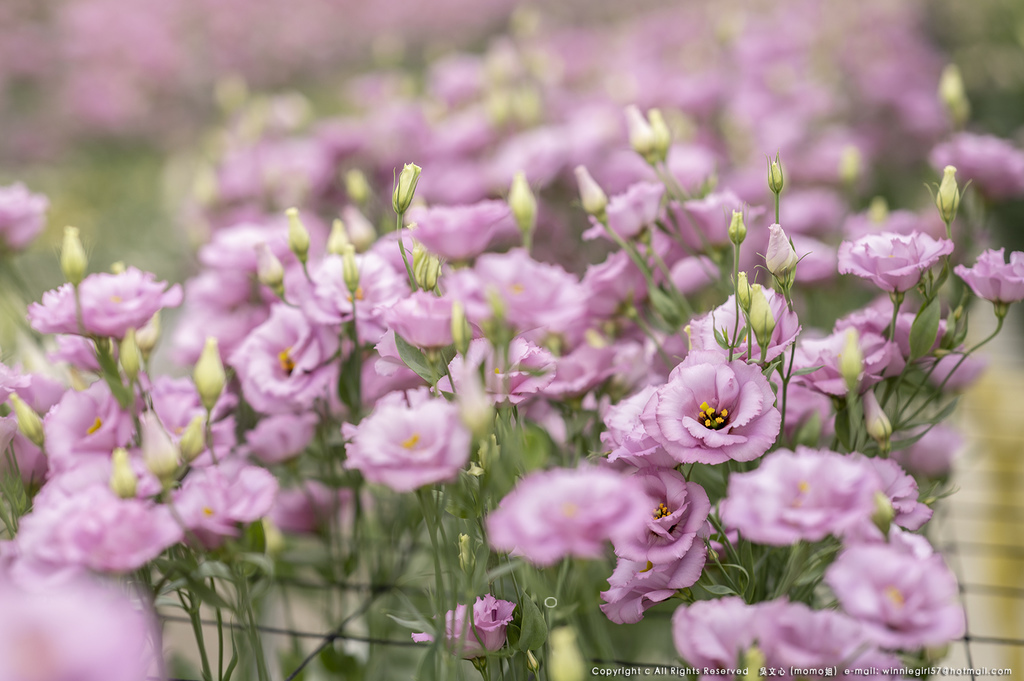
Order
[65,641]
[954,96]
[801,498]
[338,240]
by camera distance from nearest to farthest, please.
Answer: [65,641] → [801,498] → [338,240] → [954,96]

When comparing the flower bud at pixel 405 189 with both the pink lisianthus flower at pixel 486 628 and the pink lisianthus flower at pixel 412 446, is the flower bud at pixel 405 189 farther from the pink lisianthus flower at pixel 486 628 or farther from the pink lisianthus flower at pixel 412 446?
the pink lisianthus flower at pixel 486 628

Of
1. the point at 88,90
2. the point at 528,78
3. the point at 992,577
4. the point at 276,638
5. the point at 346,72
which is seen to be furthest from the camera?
the point at 346,72

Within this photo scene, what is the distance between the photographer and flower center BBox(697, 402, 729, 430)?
1.75ft

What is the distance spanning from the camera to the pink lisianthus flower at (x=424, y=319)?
477 mm

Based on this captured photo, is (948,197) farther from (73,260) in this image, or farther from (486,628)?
(73,260)


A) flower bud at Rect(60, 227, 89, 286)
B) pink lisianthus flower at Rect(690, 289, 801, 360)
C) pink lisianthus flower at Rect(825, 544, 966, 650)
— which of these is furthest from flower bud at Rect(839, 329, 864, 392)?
flower bud at Rect(60, 227, 89, 286)

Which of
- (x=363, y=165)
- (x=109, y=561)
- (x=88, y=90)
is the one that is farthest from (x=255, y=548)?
(x=88, y=90)

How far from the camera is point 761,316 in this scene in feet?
1.69

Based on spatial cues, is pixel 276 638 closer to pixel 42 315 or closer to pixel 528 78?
pixel 42 315

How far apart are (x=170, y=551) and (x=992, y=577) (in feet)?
3.60

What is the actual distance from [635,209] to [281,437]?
1.18 ft

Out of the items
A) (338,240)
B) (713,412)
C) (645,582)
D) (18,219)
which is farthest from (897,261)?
(18,219)

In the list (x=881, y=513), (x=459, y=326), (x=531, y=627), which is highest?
(x=459, y=326)

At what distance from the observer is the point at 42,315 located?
1.87 ft
